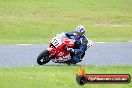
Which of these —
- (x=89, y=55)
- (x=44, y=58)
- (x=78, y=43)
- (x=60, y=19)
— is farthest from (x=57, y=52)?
(x=60, y=19)

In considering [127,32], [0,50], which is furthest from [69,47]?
[127,32]

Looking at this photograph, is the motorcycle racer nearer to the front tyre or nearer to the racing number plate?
the racing number plate

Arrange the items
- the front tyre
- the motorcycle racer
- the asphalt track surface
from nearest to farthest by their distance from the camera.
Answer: the front tyre
the motorcycle racer
the asphalt track surface

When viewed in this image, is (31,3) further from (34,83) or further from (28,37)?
(34,83)

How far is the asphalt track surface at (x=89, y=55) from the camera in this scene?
699 inches

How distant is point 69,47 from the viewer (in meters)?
17.1

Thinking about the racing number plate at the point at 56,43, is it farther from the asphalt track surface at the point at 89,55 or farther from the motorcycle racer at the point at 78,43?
the asphalt track surface at the point at 89,55

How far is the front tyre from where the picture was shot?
16.9 m

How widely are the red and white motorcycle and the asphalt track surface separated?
1.26ft

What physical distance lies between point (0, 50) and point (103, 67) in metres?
5.61

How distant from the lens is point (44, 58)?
17.0 meters

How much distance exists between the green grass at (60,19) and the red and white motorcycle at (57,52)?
29.5 ft

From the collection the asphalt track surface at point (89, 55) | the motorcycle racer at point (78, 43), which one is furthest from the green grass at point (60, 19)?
the motorcycle racer at point (78, 43)

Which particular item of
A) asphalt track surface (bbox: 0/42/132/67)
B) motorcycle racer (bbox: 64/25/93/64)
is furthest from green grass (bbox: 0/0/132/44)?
motorcycle racer (bbox: 64/25/93/64)
